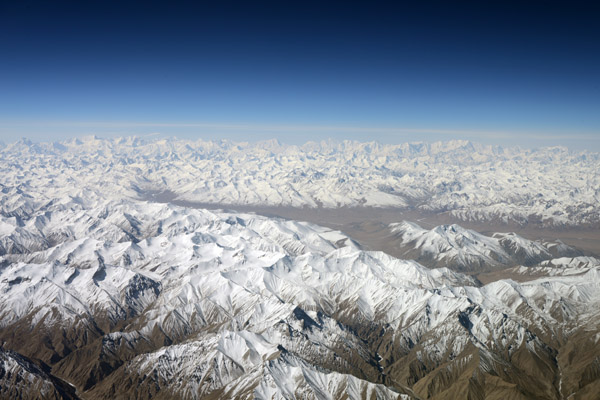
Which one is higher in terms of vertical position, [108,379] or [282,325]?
[282,325]

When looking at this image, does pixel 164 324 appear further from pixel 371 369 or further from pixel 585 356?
pixel 585 356

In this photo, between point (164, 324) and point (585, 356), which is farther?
point (164, 324)

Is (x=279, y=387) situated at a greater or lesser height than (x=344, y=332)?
greater

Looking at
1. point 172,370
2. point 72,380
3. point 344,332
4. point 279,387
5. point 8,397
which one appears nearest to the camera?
point 279,387

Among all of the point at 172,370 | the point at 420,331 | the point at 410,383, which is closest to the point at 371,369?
the point at 410,383

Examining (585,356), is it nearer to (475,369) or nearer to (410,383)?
(475,369)

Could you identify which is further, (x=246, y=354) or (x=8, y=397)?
(x=246, y=354)

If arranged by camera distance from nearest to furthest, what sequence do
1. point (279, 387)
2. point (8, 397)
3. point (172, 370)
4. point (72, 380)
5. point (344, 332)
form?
point (279, 387)
point (8, 397)
point (172, 370)
point (72, 380)
point (344, 332)

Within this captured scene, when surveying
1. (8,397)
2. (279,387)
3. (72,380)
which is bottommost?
(72,380)

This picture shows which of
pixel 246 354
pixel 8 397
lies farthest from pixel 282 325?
pixel 8 397
